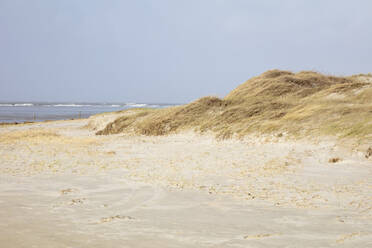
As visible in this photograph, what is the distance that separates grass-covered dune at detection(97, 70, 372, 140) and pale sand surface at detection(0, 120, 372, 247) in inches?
81.2

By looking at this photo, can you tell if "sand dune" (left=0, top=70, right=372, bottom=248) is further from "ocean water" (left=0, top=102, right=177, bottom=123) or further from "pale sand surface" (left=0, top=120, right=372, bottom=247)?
"ocean water" (left=0, top=102, right=177, bottom=123)

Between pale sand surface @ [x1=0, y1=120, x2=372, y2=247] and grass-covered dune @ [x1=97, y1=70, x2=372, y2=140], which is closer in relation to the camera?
pale sand surface @ [x1=0, y1=120, x2=372, y2=247]

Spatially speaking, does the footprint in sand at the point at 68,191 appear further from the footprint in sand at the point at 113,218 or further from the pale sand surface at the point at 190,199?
the footprint in sand at the point at 113,218

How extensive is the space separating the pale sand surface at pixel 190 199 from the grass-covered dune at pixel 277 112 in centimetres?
206

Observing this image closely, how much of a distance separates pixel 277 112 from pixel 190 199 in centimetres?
1258

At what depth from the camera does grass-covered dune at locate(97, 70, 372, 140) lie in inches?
581

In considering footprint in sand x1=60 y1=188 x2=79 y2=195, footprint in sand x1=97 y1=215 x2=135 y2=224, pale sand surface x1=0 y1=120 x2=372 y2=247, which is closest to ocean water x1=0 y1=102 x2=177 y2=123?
pale sand surface x1=0 y1=120 x2=372 y2=247

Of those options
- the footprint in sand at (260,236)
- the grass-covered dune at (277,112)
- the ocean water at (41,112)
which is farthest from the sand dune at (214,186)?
the ocean water at (41,112)

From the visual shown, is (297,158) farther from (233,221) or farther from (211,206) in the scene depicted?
(233,221)

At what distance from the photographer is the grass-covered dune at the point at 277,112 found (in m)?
14.8

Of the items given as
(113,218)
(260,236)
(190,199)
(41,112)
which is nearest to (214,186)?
(190,199)

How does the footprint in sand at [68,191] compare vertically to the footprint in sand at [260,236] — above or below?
below

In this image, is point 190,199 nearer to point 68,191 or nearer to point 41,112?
point 68,191

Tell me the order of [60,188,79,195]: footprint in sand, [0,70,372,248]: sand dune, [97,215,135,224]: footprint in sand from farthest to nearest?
A: [60,188,79,195]: footprint in sand → [97,215,135,224]: footprint in sand → [0,70,372,248]: sand dune
